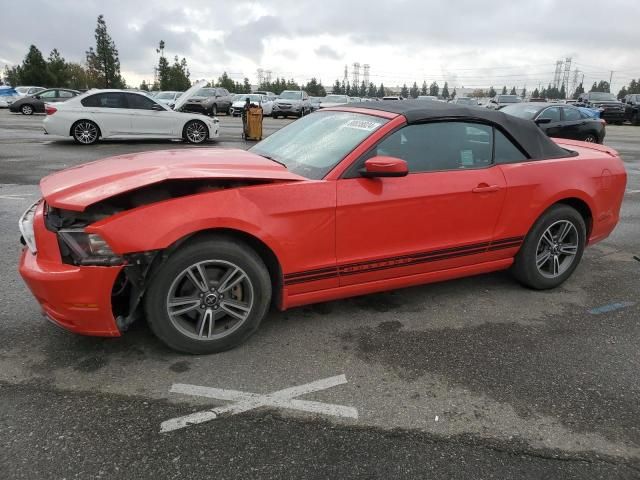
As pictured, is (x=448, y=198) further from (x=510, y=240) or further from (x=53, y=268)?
(x=53, y=268)

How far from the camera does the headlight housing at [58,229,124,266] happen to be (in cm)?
281

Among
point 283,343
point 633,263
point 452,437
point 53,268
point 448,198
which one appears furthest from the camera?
point 633,263

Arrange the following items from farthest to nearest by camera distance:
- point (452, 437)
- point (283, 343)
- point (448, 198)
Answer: point (448, 198), point (283, 343), point (452, 437)

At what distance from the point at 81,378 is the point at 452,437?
79.7 inches

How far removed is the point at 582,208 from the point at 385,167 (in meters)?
2.26

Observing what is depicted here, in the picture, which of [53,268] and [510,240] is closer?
[53,268]

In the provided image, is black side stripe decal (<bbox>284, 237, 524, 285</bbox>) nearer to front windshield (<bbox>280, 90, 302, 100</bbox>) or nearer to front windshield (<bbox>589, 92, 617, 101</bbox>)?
front windshield (<bbox>280, 90, 302, 100</bbox>)

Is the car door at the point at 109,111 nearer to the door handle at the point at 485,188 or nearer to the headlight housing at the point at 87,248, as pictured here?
the headlight housing at the point at 87,248

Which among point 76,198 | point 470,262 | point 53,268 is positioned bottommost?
point 470,262

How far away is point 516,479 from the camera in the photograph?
2227 millimetres

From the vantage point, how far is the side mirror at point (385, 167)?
3264 mm

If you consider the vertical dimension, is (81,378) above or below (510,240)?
below

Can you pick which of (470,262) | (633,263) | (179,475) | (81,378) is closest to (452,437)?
(179,475)

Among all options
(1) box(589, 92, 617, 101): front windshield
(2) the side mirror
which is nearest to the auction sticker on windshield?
(2) the side mirror
